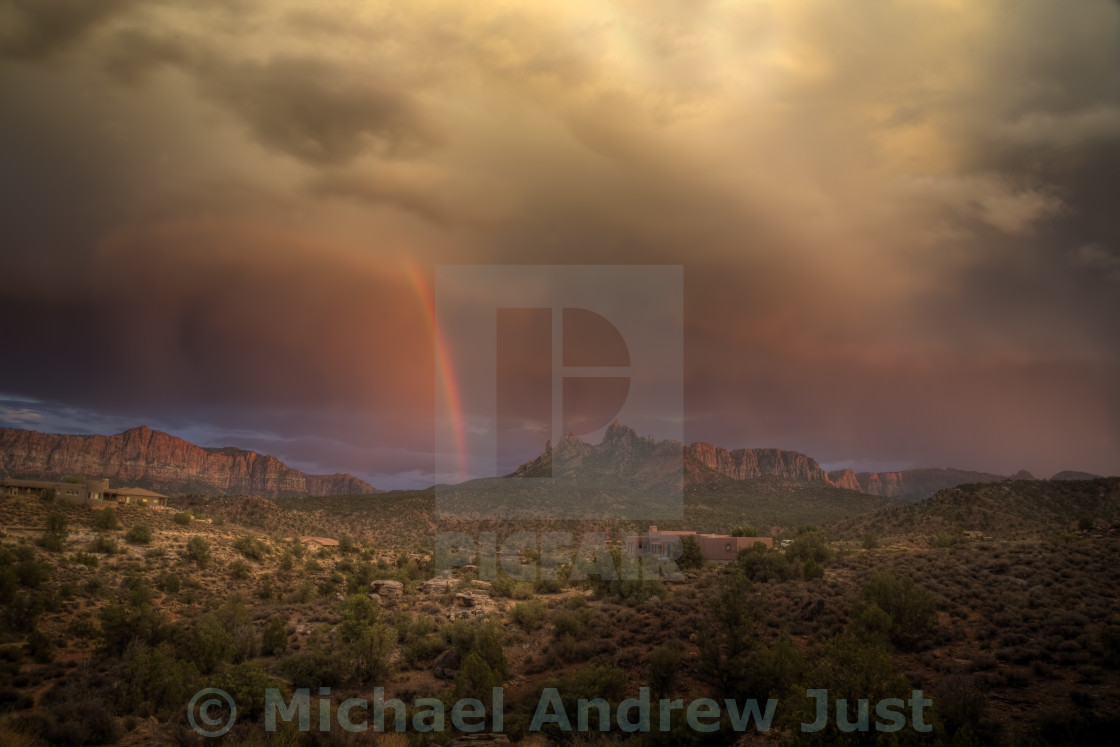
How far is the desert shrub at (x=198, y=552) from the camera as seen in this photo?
4882 centimetres

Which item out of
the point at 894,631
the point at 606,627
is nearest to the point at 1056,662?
the point at 894,631

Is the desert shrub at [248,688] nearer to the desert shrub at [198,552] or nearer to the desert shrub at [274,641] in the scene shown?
the desert shrub at [274,641]

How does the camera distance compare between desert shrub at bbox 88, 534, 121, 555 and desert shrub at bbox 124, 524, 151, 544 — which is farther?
desert shrub at bbox 124, 524, 151, 544

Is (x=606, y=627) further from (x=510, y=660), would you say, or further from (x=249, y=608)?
(x=249, y=608)

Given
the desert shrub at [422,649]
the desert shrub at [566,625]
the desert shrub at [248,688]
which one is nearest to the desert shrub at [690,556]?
the desert shrub at [566,625]

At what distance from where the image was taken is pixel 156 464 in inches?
6019

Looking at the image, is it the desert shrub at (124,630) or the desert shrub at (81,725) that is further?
the desert shrub at (124,630)

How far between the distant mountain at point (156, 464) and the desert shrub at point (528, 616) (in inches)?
4212

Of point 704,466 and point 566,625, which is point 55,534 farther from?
point 704,466

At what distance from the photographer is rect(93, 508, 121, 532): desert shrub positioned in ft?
166

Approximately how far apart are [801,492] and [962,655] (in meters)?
102

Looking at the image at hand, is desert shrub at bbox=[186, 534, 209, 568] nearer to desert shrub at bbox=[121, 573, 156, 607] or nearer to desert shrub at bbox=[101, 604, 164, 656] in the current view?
desert shrub at bbox=[121, 573, 156, 607]

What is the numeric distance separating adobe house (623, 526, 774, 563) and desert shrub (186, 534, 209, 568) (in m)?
35.2

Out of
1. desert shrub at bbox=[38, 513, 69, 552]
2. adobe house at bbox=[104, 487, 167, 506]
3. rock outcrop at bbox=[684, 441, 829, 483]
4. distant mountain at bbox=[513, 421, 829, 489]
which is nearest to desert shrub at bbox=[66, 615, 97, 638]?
desert shrub at bbox=[38, 513, 69, 552]
